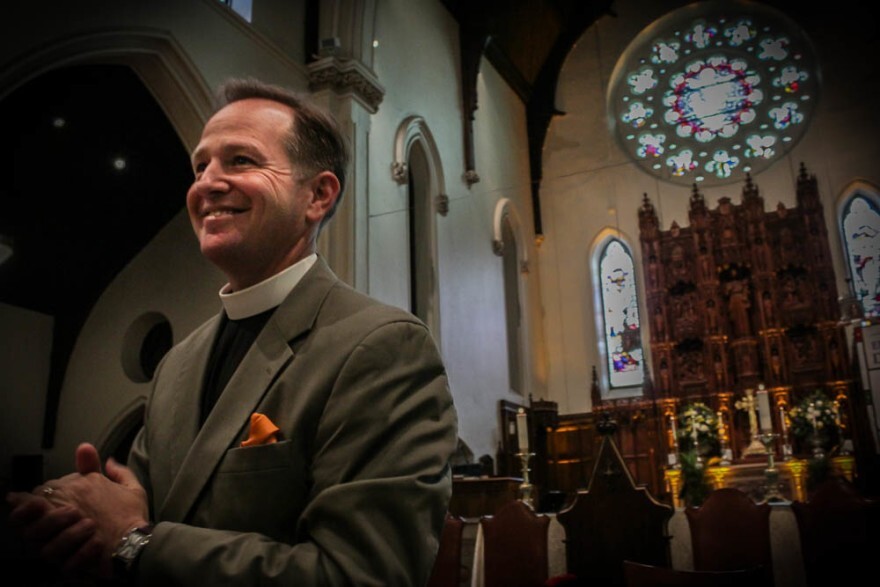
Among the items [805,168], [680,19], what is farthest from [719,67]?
[805,168]

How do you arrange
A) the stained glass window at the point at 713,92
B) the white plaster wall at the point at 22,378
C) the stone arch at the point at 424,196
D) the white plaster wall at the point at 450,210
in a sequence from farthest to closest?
the stained glass window at the point at 713,92 → the stone arch at the point at 424,196 → the white plaster wall at the point at 450,210 → the white plaster wall at the point at 22,378

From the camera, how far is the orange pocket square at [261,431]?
1072 mm

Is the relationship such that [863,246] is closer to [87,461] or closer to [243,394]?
[243,394]

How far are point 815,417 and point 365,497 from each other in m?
10.3

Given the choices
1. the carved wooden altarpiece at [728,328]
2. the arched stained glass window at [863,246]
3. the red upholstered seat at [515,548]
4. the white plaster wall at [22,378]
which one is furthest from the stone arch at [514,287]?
the red upholstered seat at [515,548]

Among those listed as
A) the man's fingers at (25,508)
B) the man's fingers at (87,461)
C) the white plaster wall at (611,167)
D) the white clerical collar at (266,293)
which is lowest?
the man's fingers at (25,508)

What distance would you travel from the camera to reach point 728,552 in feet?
12.2

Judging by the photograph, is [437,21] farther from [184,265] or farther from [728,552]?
[728,552]

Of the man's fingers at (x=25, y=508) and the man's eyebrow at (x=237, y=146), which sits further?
the man's eyebrow at (x=237, y=146)

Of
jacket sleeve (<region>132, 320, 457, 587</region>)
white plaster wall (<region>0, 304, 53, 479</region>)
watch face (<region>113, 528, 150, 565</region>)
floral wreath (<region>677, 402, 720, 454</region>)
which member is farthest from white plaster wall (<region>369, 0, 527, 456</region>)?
watch face (<region>113, 528, 150, 565</region>)

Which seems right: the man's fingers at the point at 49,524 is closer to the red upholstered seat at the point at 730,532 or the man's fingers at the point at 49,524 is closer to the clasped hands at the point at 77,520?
the clasped hands at the point at 77,520

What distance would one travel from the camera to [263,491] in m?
1.06

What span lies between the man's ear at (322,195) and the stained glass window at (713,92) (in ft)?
40.2

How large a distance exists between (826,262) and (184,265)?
8.95m
